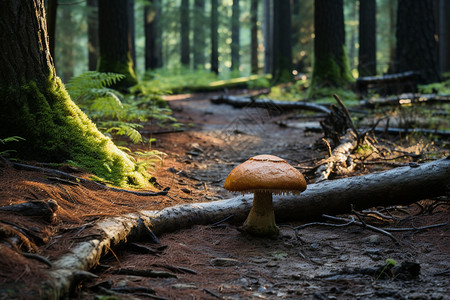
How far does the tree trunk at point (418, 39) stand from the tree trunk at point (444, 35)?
8.62m

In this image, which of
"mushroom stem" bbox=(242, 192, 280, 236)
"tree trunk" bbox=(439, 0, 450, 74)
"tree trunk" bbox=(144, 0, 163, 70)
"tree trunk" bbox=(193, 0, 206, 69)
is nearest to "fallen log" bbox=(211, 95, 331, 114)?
"mushroom stem" bbox=(242, 192, 280, 236)

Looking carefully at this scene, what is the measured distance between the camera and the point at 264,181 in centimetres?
329

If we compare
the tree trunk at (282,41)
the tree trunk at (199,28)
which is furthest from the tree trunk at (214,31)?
the tree trunk at (282,41)

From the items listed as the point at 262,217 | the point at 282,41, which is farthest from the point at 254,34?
the point at 262,217

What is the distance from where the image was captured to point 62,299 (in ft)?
7.18

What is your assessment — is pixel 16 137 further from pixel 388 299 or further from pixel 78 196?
pixel 388 299

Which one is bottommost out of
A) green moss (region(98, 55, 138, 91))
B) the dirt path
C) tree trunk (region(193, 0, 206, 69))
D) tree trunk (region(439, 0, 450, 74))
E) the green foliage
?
the dirt path

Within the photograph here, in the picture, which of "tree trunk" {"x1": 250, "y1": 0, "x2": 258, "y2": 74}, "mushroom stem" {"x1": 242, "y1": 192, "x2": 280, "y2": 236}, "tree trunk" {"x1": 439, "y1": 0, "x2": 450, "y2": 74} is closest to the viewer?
"mushroom stem" {"x1": 242, "y1": 192, "x2": 280, "y2": 236}

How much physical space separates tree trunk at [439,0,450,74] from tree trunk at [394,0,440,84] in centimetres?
862

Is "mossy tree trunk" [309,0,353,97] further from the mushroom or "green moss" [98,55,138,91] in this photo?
the mushroom

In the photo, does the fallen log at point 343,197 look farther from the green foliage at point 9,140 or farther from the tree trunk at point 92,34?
the tree trunk at point 92,34

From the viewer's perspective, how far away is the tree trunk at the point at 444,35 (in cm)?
2048

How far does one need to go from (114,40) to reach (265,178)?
9863 mm

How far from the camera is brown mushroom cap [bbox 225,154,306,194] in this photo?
3.30 meters
